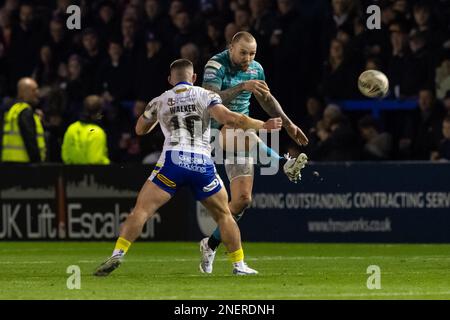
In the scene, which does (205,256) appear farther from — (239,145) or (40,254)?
(40,254)

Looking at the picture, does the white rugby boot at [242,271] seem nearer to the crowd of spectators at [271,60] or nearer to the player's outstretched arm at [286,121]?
the player's outstretched arm at [286,121]

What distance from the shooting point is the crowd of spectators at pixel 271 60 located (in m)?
20.4

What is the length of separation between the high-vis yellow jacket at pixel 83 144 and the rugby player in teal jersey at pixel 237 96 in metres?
6.30

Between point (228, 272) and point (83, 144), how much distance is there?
730cm

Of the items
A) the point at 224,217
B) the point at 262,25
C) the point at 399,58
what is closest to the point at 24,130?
the point at 262,25

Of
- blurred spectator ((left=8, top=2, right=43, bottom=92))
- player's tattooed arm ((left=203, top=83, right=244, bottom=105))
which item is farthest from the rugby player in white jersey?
blurred spectator ((left=8, top=2, right=43, bottom=92))

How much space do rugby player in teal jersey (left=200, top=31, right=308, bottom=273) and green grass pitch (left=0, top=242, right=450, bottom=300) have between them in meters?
0.64

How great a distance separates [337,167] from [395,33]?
2516 millimetres

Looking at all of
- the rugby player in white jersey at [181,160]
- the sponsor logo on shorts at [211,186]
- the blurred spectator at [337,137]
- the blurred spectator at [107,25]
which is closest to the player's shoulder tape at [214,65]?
the rugby player in white jersey at [181,160]

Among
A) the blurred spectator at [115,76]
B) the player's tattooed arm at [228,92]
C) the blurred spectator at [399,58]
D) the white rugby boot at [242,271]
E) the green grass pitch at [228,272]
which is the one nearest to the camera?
the green grass pitch at [228,272]

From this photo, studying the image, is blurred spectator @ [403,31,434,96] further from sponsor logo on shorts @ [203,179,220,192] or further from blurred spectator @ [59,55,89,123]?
sponsor logo on shorts @ [203,179,220,192]

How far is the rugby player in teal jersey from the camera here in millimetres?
14320

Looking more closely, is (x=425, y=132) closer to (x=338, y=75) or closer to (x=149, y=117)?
(x=338, y=75)

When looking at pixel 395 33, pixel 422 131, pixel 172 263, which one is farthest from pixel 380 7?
pixel 172 263
